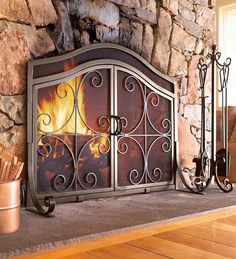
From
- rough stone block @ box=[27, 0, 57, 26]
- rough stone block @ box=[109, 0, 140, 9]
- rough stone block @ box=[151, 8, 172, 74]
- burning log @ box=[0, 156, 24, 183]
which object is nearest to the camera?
burning log @ box=[0, 156, 24, 183]

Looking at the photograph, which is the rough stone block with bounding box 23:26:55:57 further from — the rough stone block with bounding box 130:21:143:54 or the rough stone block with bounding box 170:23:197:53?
the rough stone block with bounding box 170:23:197:53

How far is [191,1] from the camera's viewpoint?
8.43ft

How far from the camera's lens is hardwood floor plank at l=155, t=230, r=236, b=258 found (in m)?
1.30

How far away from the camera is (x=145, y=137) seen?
2217mm

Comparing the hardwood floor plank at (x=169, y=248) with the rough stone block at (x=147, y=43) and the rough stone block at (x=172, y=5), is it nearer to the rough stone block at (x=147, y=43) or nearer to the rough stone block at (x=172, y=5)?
the rough stone block at (x=147, y=43)

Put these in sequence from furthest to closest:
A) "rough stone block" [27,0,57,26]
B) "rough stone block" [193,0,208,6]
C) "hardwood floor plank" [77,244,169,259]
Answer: "rough stone block" [193,0,208,6] < "rough stone block" [27,0,57,26] < "hardwood floor plank" [77,244,169,259]

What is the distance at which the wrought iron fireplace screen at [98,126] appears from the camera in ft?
5.91

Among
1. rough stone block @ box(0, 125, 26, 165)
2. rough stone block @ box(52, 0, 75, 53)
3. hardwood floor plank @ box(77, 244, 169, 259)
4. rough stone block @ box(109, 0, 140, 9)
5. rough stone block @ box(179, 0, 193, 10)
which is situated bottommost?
hardwood floor plank @ box(77, 244, 169, 259)

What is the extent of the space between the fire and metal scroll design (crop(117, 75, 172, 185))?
24 cm

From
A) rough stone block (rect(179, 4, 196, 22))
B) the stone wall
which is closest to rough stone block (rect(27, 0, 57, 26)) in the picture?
the stone wall

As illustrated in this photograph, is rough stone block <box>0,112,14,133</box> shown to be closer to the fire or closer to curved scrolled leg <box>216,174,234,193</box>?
the fire

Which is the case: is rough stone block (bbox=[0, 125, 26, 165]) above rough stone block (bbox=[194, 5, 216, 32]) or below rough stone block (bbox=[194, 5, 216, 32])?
below

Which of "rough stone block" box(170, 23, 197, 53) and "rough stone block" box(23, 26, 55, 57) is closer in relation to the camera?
"rough stone block" box(23, 26, 55, 57)

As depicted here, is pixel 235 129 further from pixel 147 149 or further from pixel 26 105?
pixel 26 105
